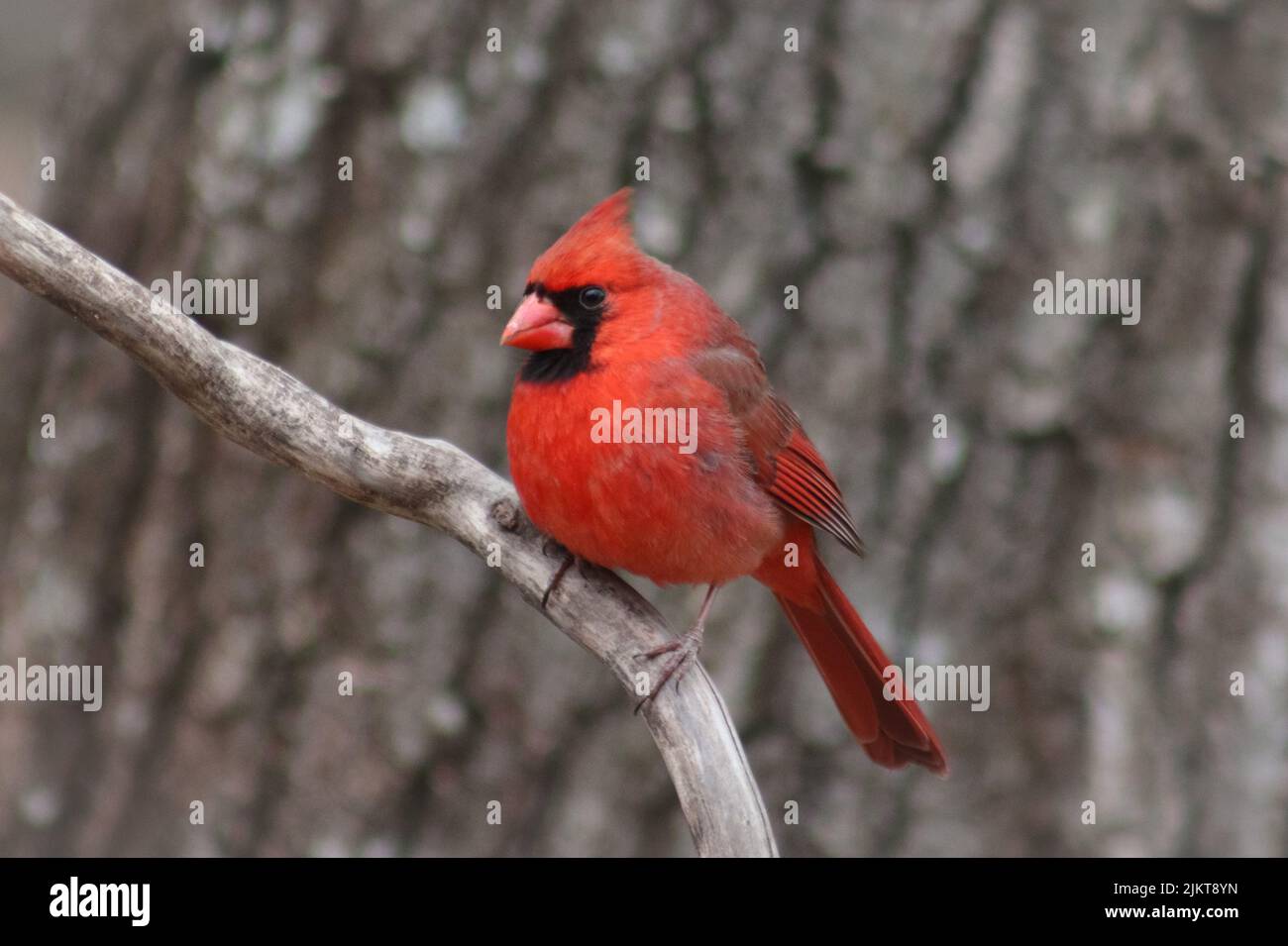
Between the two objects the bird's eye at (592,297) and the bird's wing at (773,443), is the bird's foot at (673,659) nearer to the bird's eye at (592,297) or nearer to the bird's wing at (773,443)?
the bird's wing at (773,443)

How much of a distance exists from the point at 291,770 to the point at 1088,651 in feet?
6.91

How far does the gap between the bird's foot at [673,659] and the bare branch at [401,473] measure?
18 millimetres

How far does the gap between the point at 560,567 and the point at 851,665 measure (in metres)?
0.86

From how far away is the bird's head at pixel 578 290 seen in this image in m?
2.76

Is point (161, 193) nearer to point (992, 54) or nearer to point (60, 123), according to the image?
point (60, 123)

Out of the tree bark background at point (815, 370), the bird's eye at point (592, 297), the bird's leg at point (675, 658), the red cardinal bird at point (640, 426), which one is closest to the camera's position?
the bird's leg at point (675, 658)

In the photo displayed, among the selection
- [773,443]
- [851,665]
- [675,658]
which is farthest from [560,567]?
[851,665]

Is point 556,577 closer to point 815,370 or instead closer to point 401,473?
point 401,473

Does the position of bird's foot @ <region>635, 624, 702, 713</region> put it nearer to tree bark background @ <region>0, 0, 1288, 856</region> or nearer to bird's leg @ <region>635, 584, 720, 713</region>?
bird's leg @ <region>635, 584, 720, 713</region>

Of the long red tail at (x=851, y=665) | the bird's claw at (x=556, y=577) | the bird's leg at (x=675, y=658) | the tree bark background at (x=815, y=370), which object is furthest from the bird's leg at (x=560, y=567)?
the tree bark background at (x=815, y=370)

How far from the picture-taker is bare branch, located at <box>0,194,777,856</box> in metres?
2.29

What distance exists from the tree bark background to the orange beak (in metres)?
0.88

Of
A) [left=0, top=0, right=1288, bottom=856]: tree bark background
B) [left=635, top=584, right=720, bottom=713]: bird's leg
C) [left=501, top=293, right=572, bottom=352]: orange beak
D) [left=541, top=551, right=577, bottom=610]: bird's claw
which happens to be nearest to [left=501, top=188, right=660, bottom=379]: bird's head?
[left=501, top=293, right=572, bottom=352]: orange beak
